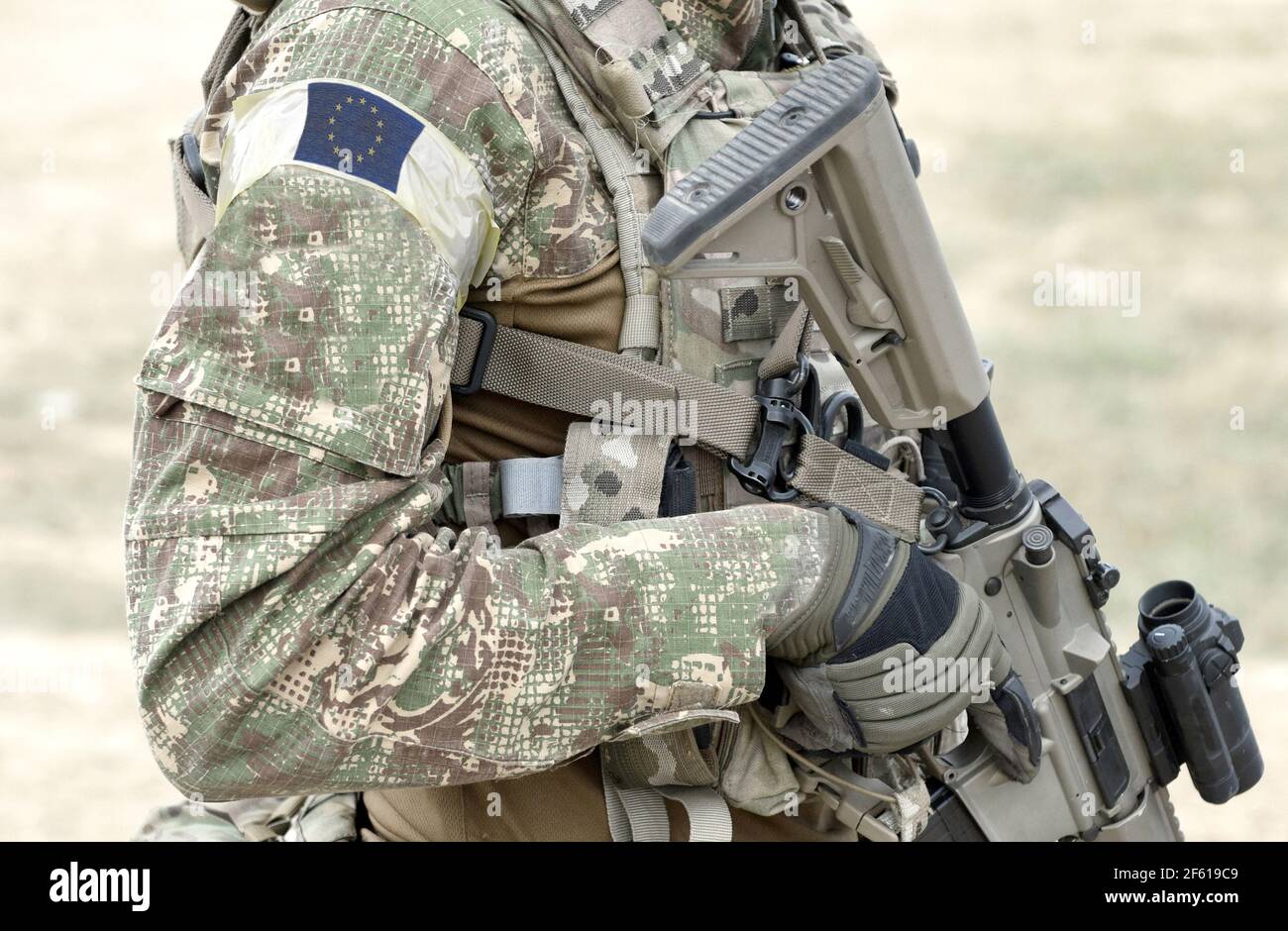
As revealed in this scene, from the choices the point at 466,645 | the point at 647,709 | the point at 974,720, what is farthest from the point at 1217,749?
the point at 466,645

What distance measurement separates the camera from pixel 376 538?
1.89m

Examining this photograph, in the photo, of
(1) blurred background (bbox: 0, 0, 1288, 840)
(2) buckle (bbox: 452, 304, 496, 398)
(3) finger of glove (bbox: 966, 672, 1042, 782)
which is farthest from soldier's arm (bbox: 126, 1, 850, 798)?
(1) blurred background (bbox: 0, 0, 1288, 840)

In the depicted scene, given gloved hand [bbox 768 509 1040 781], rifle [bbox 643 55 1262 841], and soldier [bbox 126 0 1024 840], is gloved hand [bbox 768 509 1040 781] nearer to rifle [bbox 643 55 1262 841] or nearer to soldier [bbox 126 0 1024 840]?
soldier [bbox 126 0 1024 840]

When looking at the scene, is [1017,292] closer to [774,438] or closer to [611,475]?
[774,438]

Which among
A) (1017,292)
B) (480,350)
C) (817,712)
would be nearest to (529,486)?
(480,350)

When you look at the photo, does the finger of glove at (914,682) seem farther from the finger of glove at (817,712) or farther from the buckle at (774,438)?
the buckle at (774,438)

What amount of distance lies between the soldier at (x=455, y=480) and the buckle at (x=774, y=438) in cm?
4

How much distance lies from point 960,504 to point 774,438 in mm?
460

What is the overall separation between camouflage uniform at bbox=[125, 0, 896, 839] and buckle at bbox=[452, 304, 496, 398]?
6 centimetres

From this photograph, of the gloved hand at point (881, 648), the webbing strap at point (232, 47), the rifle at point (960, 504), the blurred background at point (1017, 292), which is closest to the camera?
the rifle at point (960, 504)

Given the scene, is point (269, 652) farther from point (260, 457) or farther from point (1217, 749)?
point (1217, 749)

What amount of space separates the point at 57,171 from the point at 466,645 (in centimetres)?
906

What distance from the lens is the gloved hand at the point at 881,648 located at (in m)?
2.09

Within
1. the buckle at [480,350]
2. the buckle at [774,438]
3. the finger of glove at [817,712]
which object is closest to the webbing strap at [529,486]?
the buckle at [480,350]
